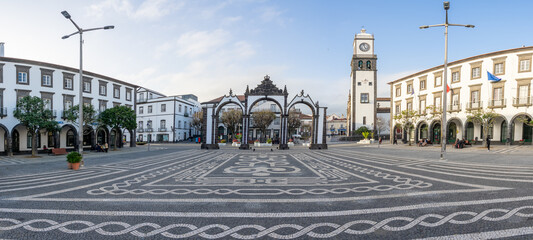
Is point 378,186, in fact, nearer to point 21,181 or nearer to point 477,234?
point 477,234

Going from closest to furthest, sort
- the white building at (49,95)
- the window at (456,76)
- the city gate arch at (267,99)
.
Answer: the white building at (49,95) < the city gate arch at (267,99) < the window at (456,76)

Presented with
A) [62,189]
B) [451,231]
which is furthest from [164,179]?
[451,231]

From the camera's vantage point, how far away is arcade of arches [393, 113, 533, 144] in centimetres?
2700

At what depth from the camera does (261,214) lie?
18.0ft

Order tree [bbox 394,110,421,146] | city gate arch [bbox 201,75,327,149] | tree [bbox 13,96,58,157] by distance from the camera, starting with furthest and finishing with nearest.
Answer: tree [bbox 394,110,421,146] → city gate arch [bbox 201,75,327,149] → tree [bbox 13,96,58,157]

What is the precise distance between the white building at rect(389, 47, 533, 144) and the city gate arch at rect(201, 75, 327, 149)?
17150 mm

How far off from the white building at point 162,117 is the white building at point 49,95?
19661 mm

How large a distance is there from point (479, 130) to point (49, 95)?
1946 inches

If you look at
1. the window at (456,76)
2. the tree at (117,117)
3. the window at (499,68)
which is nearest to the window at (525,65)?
the window at (499,68)

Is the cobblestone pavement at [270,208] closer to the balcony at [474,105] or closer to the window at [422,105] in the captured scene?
the balcony at [474,105]

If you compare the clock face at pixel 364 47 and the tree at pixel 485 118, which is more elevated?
the clock face at pixel 364 47

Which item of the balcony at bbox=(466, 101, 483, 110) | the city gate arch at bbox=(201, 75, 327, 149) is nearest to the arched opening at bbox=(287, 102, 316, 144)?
the city gate arch at bbox=(201, 75, 327, 149)

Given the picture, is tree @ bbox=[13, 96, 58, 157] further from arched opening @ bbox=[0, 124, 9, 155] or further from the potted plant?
the potted plant

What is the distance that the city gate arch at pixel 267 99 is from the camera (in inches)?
1126
